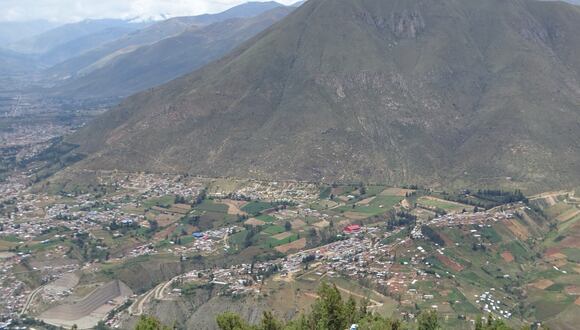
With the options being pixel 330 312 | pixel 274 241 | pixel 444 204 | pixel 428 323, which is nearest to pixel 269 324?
pixel 330 312

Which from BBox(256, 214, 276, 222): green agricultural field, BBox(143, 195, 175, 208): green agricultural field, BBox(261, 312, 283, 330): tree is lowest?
BBox(143, 195, 175, 208): green agricultural field

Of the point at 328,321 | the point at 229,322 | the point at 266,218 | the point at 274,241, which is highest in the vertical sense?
the point at 229,322

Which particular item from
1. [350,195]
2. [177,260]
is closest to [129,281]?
[177,260]

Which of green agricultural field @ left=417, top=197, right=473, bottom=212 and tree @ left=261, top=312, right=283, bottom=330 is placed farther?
green agricultural field @ left=417, top=197, right=473, bottom=212

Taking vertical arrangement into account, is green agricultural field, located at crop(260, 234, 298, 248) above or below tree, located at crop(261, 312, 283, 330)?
below

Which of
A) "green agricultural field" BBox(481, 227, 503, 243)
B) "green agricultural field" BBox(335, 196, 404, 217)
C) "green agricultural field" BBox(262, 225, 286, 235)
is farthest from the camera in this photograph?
"green agricultural field" BBox(335, 196, 404, 217)

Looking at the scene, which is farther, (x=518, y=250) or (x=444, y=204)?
(x=444, y=204)

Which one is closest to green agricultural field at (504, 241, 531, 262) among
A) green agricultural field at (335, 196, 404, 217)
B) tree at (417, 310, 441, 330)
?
green agricultural field at (335, 196, 404, 217)

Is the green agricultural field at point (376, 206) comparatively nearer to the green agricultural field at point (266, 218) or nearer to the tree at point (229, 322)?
the green agricultural field at point (266, 218)

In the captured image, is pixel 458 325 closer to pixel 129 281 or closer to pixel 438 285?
pixel 438 285

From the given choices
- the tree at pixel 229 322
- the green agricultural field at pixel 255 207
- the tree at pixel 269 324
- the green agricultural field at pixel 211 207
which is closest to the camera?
the tree at pixel 229 322

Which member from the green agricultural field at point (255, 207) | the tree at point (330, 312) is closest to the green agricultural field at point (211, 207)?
the green agricultural field at point (255, 207)

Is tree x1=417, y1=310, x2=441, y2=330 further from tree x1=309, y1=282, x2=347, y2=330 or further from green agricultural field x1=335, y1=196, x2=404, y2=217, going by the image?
green agricultural field x1=335, y1=196, x2=404, y2=217

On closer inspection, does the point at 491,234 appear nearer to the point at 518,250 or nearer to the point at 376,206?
the point at 518,250
